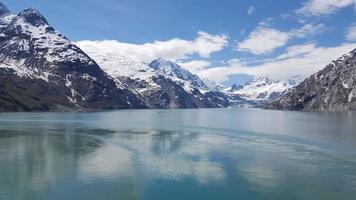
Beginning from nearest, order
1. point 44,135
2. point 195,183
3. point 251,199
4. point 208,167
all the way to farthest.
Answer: point 251,199, point 195,183, point 208,167, point 44,135

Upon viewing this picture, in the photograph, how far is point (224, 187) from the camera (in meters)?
64.4

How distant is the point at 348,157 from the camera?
8988 centimetres

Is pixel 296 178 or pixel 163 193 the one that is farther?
pixel 296 178

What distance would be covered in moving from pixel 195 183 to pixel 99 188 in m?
14.0

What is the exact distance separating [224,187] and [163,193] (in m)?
9.30

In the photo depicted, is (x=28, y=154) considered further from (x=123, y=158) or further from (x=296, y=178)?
(x=296, y=178)

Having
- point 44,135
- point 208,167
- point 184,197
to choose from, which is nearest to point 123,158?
point 208,167

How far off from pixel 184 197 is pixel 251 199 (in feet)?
28.4

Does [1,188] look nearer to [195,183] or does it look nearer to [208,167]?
[195,183]

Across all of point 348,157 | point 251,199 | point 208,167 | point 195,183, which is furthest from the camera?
point 348,157

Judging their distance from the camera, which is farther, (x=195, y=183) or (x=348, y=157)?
(x=348, y=157)

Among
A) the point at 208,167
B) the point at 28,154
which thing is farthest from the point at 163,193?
the point at 28,154

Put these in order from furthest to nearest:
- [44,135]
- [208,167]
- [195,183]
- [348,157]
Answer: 1. [44,135]
2. [348,157]
3. [208,167]
4. [195,183]

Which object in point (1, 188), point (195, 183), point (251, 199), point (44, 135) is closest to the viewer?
point (251, 199)
